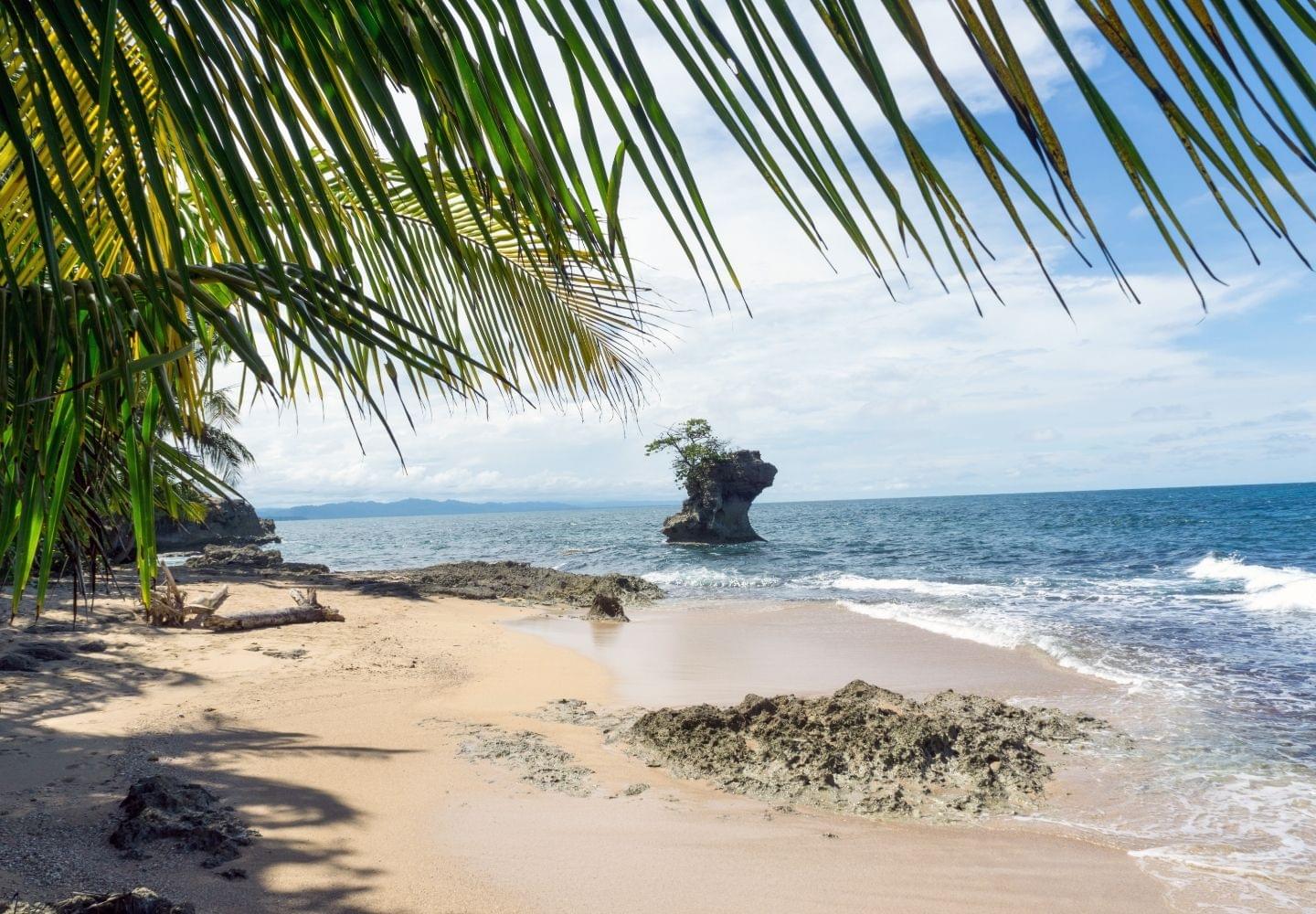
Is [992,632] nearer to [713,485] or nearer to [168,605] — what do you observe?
[168,605]

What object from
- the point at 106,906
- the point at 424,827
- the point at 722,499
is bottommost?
the point at 424,827

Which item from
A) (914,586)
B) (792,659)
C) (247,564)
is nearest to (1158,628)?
(792,659)

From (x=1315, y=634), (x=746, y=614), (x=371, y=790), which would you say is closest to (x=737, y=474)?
(x=746, y=614)

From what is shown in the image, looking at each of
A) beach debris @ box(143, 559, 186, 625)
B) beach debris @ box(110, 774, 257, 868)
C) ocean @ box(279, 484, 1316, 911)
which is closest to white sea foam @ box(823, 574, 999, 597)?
ocean @ box(279, 484, 1316, 911)

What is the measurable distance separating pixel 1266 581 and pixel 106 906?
25.0 metres

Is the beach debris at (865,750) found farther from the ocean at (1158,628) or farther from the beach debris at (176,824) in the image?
the beach debris at (176,824)

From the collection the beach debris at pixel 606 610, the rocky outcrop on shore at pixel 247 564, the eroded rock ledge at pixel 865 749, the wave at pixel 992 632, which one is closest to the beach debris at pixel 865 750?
the eroded rock ledge at pixel 865 749

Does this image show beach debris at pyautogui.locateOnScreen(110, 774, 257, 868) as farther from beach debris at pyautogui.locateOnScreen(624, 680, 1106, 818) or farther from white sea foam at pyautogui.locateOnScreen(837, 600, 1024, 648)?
white sea foam at pyautogui.locateOnScreen(837, 600, 1024, 648)

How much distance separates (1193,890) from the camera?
14.8ft

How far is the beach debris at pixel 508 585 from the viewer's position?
1844 centimetres

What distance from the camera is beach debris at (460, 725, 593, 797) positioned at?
5.60m

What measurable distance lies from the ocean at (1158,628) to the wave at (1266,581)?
0.08 metres

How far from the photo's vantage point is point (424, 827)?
4605mm

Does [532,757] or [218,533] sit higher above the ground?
[218,533]
